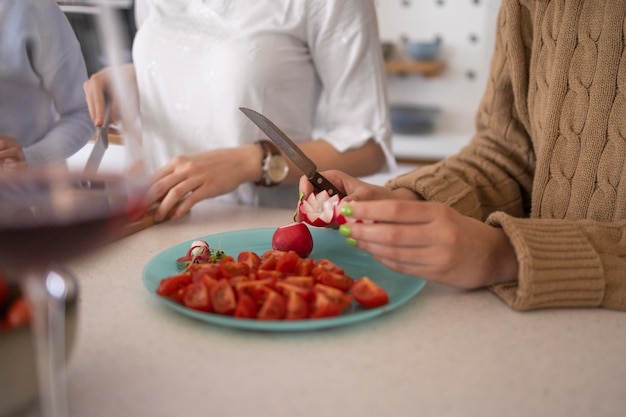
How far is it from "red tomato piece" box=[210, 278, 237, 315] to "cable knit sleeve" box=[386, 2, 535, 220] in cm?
42

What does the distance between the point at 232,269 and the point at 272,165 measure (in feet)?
1.76

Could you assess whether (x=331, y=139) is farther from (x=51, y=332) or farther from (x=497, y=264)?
(x=51, y=332)

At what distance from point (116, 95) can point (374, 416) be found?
328mm

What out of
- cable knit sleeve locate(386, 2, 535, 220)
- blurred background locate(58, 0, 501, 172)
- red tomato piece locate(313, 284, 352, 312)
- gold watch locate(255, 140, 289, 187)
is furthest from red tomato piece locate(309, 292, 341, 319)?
blurred background locate(58, 0, 501, 172)

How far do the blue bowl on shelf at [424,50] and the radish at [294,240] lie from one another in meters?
2.85

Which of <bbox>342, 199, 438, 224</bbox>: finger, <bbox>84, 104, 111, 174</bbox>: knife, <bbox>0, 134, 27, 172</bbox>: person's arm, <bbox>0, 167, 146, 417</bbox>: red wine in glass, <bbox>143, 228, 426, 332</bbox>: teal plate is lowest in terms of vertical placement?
<bbox>143, 228, 426, 332</bbox>: teal plate

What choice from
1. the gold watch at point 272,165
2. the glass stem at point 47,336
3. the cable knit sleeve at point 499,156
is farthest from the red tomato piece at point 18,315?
the gold watch at point 272,165

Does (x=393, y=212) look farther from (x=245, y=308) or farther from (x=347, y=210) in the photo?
(x=245, y=308)

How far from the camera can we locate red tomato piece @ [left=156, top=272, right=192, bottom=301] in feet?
2.28

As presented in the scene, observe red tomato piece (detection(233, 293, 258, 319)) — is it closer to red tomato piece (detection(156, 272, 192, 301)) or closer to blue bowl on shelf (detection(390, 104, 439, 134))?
red tomato piece (detection(156, 272, 192, 301))

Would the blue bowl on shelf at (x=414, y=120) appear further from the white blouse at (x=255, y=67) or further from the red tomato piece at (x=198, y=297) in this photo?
the red tomato piece at (x=198, y=297)

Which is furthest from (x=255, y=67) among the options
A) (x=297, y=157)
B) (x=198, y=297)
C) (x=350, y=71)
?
(x=198, y=297)

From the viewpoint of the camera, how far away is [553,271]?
718 mm

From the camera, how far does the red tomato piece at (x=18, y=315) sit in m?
0.44
